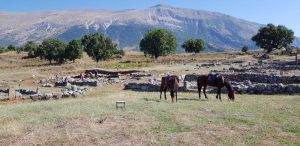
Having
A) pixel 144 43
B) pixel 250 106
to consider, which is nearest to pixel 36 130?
pixel 250 106

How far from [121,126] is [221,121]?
18.5ft

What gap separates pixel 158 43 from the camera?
132m

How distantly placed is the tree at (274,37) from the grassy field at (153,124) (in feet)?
368

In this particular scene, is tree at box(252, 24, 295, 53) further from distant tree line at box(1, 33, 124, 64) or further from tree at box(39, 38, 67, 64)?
tree at box(39, 38, 67, 64)

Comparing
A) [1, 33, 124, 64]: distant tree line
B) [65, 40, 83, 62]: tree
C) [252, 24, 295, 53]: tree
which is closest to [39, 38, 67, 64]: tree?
[1, 33, 124, 64]: distant tree line

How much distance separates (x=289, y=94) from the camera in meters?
37.5

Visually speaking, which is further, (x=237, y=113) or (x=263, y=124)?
(x=237, y=113)

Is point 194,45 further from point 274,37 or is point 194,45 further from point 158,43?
point 158,43

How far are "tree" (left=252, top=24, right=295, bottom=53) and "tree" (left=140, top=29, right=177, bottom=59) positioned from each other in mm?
29182

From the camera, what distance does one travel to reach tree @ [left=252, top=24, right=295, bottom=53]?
13862 centimetres

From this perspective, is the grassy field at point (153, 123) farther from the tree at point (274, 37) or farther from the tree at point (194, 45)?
the tree at point (194, 45)

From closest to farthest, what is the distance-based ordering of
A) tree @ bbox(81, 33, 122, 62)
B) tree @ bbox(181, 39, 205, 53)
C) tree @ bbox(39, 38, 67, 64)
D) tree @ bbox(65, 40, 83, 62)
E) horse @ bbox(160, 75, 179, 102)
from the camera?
horse @ bbox(160, 75, 179, 102), tree @ bbox(65, 40, 83, 62), tree @ bbox(81, 33, 122, 62), tree @ bbox(39, 38, 67, 64), tree @ bbox(181, 39, 205, 53)

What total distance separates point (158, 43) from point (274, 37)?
3789 centimetres

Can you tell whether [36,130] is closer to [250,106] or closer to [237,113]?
[237,113]
